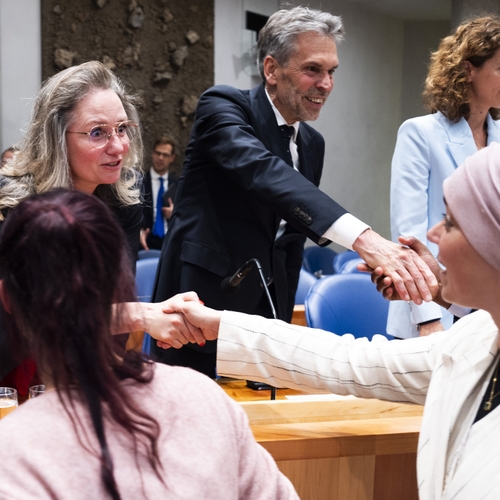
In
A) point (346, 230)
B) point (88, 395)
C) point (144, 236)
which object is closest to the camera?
point (88, 395)

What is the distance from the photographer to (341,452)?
1.57 metres

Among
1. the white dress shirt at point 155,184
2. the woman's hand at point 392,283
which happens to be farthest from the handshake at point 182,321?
the white dress shirt at point 155,184

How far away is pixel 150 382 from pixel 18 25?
572 centimetres

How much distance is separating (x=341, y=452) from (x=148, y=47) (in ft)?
19.8

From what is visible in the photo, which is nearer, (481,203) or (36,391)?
(481,203)

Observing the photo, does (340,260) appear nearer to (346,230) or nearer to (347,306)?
(347,306)

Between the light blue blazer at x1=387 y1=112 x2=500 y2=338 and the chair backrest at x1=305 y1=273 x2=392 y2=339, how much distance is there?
0.34 metres

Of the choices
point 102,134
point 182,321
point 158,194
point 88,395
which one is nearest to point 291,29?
point 102,134

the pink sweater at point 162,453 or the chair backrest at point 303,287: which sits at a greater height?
the pink sweater at point 162,453

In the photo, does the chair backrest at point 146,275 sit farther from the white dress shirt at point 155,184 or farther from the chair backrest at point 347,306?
the white dress shirt at point 155,184

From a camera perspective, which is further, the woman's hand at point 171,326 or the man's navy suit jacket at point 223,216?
the man's navy suit jacket at point 223,216

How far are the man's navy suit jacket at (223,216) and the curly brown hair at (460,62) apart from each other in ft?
1.89

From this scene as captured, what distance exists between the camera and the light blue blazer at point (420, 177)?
8.18 feet

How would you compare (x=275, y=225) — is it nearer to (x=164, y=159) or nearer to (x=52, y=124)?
(x=52, y=124)
